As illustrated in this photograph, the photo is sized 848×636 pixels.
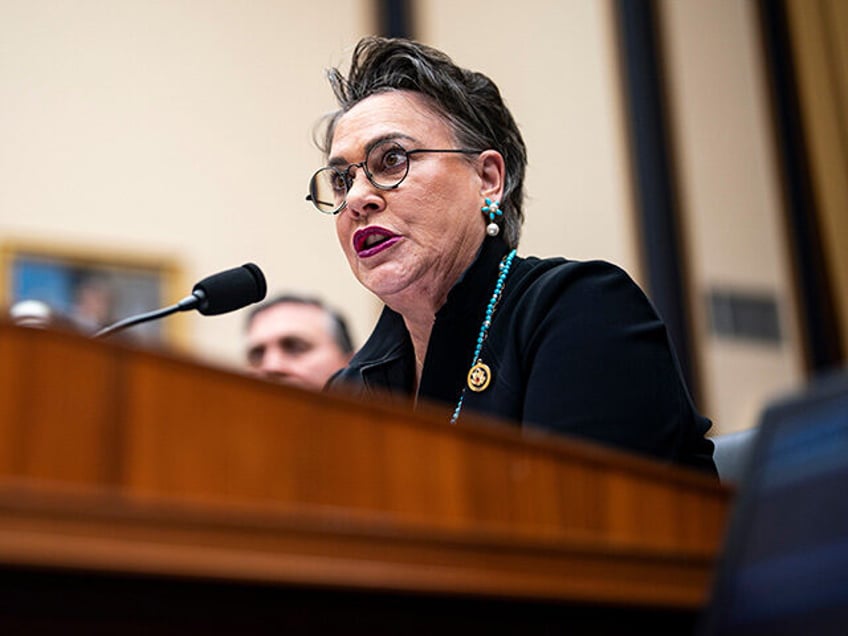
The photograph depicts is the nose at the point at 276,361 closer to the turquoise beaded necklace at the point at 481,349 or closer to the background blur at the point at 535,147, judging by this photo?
the background blur at the point at 535,147

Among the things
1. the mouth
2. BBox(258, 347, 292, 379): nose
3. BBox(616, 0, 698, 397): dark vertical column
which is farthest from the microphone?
BBox(616, 0, 698, 397): dark vertical column

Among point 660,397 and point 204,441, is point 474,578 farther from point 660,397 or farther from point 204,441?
point 660,397

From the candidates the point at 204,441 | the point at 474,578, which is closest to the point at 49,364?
the point at 204,441

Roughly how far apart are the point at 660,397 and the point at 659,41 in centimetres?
406

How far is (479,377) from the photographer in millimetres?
1785

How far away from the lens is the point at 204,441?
2.42 ft

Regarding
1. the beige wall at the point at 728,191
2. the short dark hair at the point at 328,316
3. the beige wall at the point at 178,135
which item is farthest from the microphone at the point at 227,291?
the beige wall at the point at 728,191

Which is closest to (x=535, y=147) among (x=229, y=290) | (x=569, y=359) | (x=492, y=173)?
(x=492, y=173)

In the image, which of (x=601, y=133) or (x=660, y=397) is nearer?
(x=660, y=397)

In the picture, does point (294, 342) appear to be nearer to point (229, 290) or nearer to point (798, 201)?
point (229, 290)

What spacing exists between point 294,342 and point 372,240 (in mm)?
1714

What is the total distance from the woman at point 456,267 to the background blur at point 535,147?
85.8 inches

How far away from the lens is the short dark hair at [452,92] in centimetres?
218

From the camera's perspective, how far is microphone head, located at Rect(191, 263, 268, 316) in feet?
6.33
